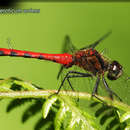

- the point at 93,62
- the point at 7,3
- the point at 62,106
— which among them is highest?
the point at 7,3

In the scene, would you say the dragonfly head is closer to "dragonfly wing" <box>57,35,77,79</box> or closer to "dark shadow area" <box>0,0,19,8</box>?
"dragonfly wing" <box>57,35,77,79</box>

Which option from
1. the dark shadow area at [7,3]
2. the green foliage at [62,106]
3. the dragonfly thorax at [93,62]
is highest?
the dark shadow area at [7,3]

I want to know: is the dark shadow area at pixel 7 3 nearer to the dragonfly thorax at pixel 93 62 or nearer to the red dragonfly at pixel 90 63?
the red dragonfly at pixel 90 63

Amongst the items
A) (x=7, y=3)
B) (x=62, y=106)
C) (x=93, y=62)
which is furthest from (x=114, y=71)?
(x=7, y=3)

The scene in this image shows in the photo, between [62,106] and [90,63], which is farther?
[90,63]

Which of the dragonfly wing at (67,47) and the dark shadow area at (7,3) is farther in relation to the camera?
the dark shadow area at (7,3)

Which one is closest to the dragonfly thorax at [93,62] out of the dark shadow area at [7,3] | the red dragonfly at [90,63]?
the red dragonfly at [90,63]

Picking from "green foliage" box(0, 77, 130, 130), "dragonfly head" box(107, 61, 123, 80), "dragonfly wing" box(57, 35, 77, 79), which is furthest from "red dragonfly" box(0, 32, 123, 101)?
"green foliage" box(0, 77, 130, 130)

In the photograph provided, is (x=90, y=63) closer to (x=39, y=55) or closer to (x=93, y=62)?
(x=93, y=62)
